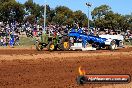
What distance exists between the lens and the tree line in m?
57.7

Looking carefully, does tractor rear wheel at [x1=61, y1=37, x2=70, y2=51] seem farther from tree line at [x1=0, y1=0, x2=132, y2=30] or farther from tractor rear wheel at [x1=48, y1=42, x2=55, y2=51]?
tree line at [x1=0, y1=0, x2=132, y2=30]

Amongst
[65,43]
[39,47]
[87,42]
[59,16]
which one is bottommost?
[39,47]

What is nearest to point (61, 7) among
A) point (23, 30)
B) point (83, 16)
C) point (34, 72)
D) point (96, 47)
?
point (83, 16)

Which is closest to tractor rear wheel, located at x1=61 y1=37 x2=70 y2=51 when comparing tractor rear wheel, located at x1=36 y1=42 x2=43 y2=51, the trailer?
the trailer

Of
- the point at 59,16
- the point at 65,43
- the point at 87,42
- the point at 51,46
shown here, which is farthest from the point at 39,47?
the point at 59,16

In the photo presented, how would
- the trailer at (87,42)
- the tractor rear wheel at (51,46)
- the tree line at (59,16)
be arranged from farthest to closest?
the tree line at (59,16)
the trailer at (87,42)
the tractor rear wheel at (51,46)

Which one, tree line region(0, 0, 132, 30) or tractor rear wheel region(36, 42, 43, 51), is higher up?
tree line region(0, 0, 132, 30)

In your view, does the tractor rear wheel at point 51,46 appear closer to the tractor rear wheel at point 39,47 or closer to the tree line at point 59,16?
the tractor rear wheel at point 39,47

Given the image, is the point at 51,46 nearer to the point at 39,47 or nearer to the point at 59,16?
the point at 39,47

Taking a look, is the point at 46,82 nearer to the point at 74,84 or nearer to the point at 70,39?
the point at 74,84

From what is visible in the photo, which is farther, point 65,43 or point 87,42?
point 87,42

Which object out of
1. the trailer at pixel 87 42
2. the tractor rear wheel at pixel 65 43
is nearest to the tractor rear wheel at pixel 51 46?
the tractor rear wheel at pixel 65 43

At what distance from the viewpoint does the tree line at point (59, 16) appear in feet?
189

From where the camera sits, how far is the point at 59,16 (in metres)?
67.2
